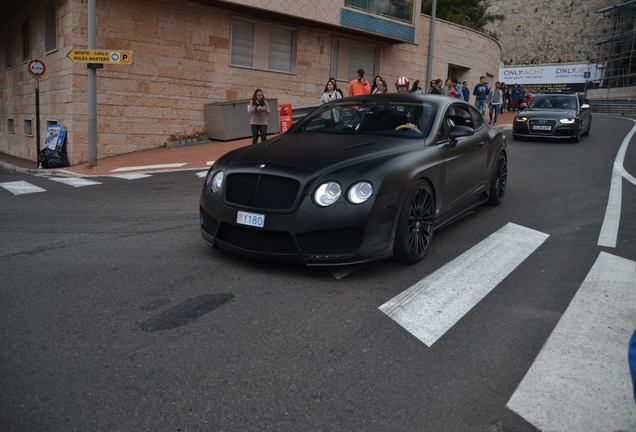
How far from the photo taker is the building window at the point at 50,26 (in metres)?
16.8

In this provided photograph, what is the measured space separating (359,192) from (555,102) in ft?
51.8

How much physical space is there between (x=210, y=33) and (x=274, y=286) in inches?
605

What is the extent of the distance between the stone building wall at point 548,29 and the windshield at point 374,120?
75650 millimetres

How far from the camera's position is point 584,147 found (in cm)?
1591

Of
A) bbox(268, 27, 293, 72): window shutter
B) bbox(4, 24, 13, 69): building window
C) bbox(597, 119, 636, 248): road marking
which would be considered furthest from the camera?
bbox(4, 24, 13, 69): building window

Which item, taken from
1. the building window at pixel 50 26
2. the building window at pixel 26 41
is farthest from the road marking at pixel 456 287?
the building window at pixel 26 41

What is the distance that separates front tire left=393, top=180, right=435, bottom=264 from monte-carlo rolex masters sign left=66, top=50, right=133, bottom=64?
9487mm

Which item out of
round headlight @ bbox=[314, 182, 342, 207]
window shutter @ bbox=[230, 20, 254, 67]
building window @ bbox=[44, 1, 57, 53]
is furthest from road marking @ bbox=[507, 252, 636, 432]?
building window @ bbox=[44, 1, 57, 53]

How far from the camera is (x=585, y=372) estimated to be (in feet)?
10.5

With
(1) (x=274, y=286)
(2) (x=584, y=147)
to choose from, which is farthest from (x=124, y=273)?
(2) (x=584, y=147)

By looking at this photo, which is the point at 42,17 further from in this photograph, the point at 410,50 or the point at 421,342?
the point at 421,342

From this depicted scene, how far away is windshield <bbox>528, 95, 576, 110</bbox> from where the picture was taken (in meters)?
17.9

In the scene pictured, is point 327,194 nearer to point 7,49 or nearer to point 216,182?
point 216,182

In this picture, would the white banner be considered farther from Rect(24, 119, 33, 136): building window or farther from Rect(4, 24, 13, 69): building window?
Rect(24, 119, 33, 136): building window
